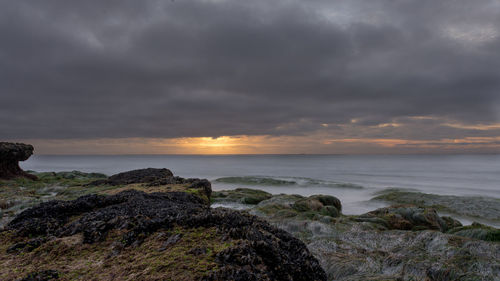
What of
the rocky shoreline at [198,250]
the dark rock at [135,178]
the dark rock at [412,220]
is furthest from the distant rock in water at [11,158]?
the dark rock at [412,220]

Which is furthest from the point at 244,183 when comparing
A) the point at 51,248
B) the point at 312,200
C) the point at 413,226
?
the point at 51,248

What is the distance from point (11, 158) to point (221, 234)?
25.2 m

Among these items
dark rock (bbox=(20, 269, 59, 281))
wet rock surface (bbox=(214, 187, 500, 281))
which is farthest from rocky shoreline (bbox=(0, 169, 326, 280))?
wet rock surface (bbox=(214, 187, 500, 281))

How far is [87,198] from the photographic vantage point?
21.1 ft

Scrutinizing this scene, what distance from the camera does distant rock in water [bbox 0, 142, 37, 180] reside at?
19578mm

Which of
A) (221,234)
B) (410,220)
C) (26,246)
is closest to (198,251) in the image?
(221,234)

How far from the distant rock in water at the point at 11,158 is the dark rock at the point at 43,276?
22.7 m

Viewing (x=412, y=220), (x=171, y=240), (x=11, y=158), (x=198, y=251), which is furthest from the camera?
(x=11, y=158)

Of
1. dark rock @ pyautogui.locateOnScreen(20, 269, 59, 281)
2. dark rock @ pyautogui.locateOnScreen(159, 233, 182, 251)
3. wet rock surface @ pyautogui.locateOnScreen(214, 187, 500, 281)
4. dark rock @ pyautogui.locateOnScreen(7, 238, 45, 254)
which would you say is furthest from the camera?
wet rock surface @ pyautogui.locateOnScreen(214, 187, 500, 281)

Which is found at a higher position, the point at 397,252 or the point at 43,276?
the point at 43,276

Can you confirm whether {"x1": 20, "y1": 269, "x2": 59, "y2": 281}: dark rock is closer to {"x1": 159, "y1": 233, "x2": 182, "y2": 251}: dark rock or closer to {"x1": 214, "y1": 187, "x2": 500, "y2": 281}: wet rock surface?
{"x1": 159, "y1": 233, "x2": 182, "y2": 251}: dark rock

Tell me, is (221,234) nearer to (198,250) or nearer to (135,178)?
(198,250)

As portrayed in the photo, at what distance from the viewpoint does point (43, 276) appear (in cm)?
283

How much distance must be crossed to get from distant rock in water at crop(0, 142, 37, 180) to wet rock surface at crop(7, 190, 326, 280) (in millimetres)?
19952
